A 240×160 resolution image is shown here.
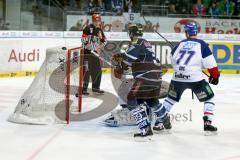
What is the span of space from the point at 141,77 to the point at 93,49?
122 inches

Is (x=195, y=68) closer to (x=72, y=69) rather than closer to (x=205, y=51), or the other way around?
(x=205, y=51)

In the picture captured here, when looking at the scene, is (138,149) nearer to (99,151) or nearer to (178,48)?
(99,151)

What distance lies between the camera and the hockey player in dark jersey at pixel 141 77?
19.7 ft

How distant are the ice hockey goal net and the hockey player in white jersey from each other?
1.45 m

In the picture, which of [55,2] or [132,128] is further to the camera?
[55,2]

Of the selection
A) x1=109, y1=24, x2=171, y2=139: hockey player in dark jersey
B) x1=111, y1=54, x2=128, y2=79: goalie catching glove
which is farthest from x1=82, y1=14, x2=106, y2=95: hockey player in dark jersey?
x1=109, y1=24, x2=171, y2=139: hockey player in dark jersey

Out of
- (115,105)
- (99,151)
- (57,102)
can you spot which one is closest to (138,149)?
(99,151)

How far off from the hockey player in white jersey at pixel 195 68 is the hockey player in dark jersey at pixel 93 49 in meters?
2.75

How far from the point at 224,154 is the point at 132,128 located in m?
1.58

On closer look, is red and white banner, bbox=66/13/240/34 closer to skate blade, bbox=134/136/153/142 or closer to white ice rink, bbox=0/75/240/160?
white ice rink, bbox=0/75/240/160

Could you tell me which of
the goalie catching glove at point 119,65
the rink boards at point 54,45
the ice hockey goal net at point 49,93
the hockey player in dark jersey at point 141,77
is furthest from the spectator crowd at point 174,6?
the hockey player in dark jersey at point 141,77

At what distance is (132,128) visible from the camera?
6.82 metres

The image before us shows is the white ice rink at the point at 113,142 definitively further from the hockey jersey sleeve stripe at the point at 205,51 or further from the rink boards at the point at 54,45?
the rink boards at the point at 54,45

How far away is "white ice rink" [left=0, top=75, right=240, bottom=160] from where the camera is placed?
537cm
